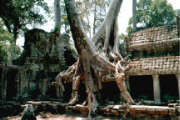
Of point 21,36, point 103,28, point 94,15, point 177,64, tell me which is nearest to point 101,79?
point 177,64

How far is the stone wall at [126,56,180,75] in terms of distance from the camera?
830 cm

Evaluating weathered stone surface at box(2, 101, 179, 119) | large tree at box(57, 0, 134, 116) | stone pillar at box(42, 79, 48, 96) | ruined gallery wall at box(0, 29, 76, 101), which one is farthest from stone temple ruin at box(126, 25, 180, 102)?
stone pillar at box(42, 79, 48, 96)

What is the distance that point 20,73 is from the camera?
1256 centimetres

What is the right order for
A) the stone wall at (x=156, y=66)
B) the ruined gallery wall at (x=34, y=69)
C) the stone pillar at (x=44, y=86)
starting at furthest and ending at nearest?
the stone pillar at (x=44, y=86)
the ruined gallery wall at (x=34, y=69)
the stone wall at (x=156, y=66)

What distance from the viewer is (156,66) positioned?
878 cm

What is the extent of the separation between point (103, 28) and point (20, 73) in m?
6.85

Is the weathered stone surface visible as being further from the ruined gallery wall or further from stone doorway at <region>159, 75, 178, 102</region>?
the ruined gallery wall

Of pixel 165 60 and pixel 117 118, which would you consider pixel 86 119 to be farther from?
pixel 165 60

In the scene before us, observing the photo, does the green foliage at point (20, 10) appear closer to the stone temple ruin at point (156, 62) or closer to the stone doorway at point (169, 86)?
the stone temple ruin at point (156, 62)

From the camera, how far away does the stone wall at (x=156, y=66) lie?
830 cm

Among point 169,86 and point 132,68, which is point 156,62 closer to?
point 132,68

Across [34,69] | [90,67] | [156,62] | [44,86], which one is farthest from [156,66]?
[34,69]

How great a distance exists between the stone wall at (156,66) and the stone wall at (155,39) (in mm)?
1369

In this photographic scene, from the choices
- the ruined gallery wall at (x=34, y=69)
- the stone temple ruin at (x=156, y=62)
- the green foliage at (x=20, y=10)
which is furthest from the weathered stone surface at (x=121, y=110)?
the green foliage at (x=20, y=10)
